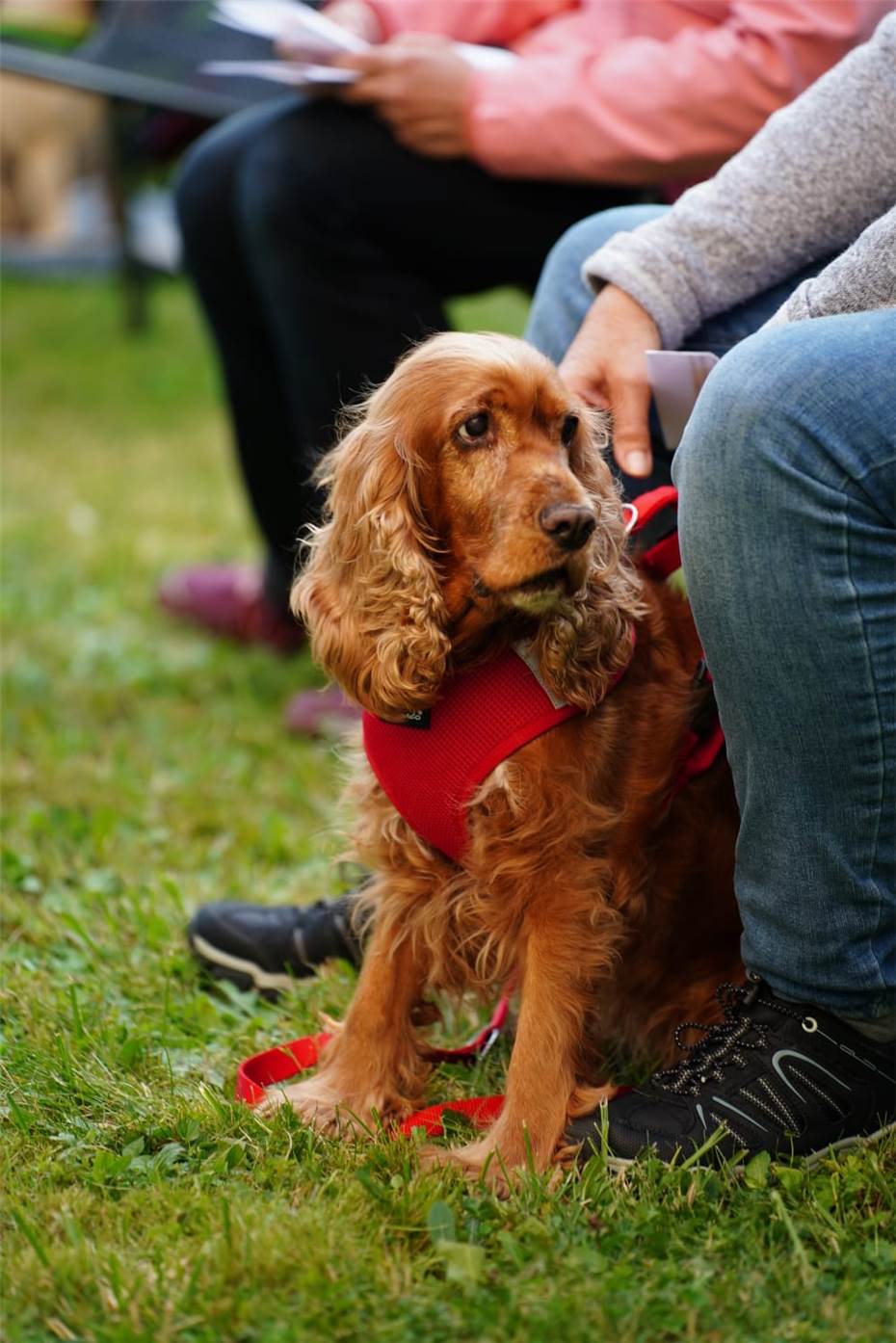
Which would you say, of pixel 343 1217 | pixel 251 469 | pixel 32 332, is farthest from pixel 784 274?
pixel 32 332

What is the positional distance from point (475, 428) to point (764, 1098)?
0.94 metres

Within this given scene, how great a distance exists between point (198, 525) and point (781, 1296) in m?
4.41

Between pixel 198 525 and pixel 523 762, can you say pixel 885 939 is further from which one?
pixel 198 525

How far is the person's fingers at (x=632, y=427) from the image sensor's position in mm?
2234

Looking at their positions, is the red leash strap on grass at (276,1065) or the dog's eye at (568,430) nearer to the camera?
the dog's eye at (568,430)

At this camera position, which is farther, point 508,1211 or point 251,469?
point 251,469

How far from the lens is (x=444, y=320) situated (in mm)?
3490

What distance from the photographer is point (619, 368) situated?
2.25 meters

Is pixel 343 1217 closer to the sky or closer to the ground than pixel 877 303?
closer to the ground

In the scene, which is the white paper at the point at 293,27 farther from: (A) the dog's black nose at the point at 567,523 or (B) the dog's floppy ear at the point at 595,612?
(A) the dog's black nose at the point at 567,523

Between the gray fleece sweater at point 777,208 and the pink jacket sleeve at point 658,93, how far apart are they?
367 mm

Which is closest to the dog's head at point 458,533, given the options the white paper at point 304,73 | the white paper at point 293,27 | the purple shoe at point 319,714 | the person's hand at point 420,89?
the person's hand at point 420,89

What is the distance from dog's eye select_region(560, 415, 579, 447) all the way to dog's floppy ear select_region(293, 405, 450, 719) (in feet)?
0.68

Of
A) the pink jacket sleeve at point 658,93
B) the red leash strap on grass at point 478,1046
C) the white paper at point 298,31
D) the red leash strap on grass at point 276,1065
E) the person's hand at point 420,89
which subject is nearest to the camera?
the red leash strap on grass at point 276,1065
